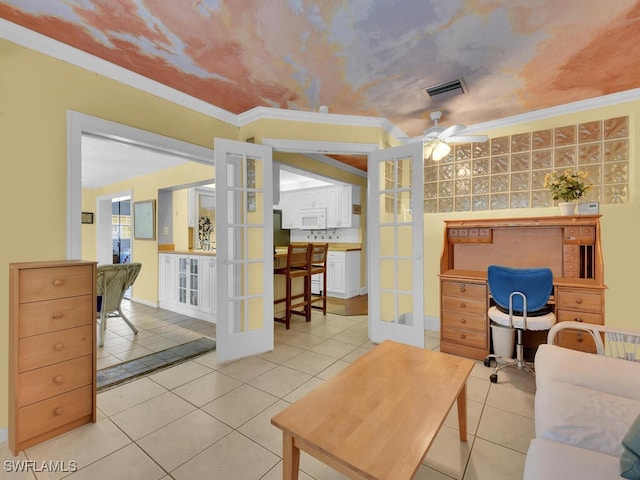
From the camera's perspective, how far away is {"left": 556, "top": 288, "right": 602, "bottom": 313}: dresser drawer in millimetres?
2311

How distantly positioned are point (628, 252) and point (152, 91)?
4250 mm

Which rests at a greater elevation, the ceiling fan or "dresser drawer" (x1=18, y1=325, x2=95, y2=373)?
the ceiling fan

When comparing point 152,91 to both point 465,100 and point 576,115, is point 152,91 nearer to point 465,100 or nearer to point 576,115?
point 465,100

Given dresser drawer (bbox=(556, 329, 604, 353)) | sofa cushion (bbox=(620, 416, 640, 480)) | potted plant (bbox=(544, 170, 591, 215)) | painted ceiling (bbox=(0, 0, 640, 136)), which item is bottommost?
dresser drawer (bbox=(556, 329, 604, 353))

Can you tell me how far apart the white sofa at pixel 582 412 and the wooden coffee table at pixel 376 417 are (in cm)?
33

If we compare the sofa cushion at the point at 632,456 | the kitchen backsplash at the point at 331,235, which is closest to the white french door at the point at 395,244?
the sofa cushion at the point at 632,456

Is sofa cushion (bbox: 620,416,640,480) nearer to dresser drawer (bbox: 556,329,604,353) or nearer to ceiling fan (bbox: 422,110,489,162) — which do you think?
dresser drawer (bbox: 556,329,604,353)

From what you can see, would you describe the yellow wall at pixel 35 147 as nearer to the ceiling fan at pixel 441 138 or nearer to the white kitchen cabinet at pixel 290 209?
the ceiling fan at pixel 441 138

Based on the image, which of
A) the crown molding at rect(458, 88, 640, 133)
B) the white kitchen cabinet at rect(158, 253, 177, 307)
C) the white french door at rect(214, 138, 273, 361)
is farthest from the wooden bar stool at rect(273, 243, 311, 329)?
the crown molding at rect(458, 88, 640, 133)

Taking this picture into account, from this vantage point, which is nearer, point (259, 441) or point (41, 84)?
point (259, 441)

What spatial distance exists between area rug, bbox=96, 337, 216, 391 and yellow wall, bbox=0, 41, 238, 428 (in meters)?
0.70

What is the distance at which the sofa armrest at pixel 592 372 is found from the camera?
1412mm

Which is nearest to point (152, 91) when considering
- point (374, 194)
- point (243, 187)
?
point (243, 187)

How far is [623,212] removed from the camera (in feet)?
8.58
